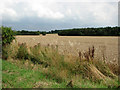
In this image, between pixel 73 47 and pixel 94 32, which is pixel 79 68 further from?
pixel 94 32

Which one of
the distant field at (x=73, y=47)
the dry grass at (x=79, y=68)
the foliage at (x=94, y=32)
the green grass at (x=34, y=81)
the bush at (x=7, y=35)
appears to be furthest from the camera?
the foliage at (x=94, y=32)

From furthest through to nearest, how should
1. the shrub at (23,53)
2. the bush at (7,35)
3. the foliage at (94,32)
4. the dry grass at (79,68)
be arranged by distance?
the foliage at (94,32) → the bush at (7,35) → the shrub at (23,53) → the dry grass at (79,68)

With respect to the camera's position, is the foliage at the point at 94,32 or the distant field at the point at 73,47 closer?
the distant field at the point at 73,47

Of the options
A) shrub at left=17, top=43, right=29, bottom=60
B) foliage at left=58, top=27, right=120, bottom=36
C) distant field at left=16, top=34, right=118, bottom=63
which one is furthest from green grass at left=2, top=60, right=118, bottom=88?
foliage at left=58, top=27, right=120, bottom=36

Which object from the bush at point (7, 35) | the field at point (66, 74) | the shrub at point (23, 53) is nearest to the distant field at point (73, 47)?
the field at point (66, 74)

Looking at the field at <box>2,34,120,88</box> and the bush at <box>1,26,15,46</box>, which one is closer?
the field at <box>2,34,120,88</box>

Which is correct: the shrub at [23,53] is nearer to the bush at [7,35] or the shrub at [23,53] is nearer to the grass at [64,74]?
the grass at [64,74]

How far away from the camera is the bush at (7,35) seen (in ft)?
22.9

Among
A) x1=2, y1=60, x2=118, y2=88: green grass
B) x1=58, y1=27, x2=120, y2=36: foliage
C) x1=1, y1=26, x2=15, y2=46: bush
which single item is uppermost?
x1=58, y1=27, x2=120, y2=36: foliage

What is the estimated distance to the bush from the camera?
699 cm

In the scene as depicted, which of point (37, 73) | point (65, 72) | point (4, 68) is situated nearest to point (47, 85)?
point (65, 72)

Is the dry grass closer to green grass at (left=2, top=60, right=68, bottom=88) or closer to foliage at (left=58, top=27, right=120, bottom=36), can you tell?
green grass at (left=2, top=60, right=68, bottom=88)

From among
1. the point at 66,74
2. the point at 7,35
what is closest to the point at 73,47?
the point at 66,74

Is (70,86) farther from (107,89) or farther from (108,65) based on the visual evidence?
(108,65)
